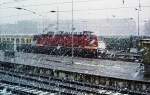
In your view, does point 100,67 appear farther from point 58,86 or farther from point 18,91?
point 18,91

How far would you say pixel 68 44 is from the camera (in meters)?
29.2

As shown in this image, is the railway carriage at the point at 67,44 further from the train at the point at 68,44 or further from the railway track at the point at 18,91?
the railway track at the point at 18,91

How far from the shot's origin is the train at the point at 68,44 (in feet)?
90.2

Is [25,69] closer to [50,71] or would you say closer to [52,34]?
[50,71]

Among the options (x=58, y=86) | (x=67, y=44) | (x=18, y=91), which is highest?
(x=67, y=44)

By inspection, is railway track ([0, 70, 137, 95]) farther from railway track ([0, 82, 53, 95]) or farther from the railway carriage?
the railway carriage

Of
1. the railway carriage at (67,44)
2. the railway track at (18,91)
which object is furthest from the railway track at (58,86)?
the railway carriage at (67,44)

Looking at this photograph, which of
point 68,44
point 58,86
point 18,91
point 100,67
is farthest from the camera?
point 68,44

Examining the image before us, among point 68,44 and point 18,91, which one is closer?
point 18,91

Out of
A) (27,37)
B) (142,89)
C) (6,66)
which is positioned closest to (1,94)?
(142,89)

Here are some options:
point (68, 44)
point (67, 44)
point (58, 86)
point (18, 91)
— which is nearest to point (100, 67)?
point (58, 86)

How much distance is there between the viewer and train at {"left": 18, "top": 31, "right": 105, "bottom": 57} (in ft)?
90.2

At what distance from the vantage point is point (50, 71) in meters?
17.7

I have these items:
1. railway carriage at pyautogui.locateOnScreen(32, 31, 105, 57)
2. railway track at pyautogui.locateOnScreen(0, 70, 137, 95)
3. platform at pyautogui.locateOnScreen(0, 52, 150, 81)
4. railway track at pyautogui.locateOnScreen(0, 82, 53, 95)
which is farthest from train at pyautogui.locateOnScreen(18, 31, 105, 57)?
railway track at pyautogui.locateOnScreen(0, 82, 53, 95)
